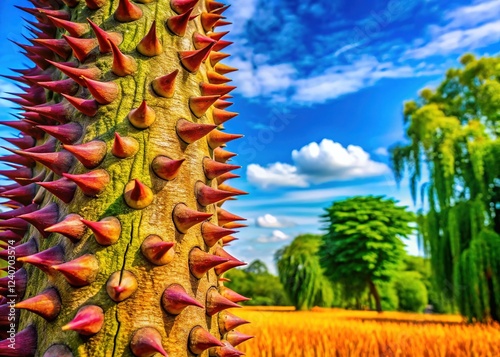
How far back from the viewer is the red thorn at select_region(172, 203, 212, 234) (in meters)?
0.86

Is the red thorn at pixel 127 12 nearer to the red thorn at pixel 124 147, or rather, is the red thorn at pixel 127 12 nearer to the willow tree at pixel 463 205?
the red thorn at pixel 124 147

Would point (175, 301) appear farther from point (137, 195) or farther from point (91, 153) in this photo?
point (91, 153)

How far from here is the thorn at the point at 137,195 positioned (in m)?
0.82

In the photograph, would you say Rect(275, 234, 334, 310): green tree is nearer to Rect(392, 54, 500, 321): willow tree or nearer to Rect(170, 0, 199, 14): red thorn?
Rect(392, 54, 500, 321): willow tree

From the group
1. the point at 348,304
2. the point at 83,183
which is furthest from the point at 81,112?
the point at 348,304

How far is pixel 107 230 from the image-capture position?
0.80 metres

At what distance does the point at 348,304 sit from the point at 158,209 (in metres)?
31.9

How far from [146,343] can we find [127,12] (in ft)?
2.64

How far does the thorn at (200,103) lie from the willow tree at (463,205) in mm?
10094

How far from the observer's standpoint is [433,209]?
10.9 metres

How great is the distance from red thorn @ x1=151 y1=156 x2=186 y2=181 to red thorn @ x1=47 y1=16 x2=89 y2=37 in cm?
43

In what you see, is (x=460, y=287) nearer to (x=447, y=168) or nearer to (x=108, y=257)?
(x=447, y=168)

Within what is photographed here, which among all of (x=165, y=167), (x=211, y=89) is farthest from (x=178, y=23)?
(x=165, y=167)

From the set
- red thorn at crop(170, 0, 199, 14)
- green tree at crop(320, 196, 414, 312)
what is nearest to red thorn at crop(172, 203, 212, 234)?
red thorn at crop(170, 0, 199, 14)
